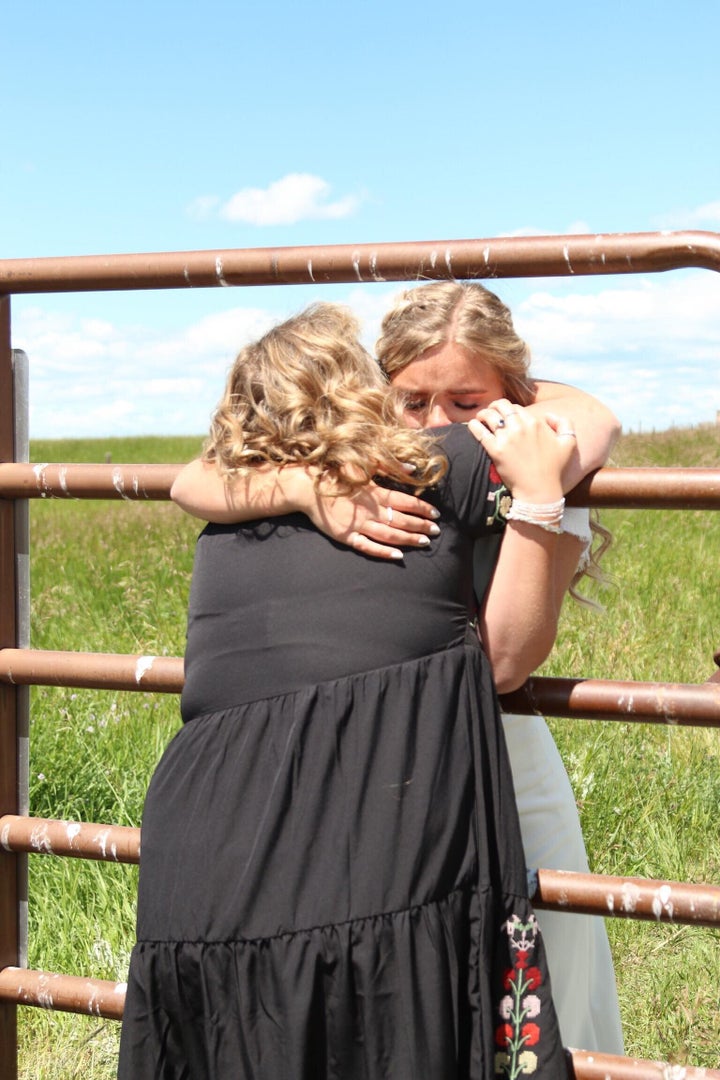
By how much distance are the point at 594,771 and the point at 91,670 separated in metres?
2.04

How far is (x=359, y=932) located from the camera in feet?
4.83

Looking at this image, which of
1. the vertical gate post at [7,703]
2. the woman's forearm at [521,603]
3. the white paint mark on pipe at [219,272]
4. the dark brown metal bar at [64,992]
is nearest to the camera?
the woman's forearm at [521,603]

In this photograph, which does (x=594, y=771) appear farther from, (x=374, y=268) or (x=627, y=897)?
(x=374, y=268)

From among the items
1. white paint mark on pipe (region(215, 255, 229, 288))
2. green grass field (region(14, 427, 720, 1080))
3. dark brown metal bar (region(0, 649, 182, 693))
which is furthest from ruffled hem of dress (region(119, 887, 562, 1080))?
green grass field (region(14, 427, 720, 1080))

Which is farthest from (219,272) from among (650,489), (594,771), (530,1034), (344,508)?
(594,771)

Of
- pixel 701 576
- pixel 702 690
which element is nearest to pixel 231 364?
pixel 702 690

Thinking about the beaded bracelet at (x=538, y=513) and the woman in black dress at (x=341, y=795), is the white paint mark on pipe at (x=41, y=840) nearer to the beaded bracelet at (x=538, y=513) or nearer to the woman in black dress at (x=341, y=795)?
the woman in black dress at (x=341, y=795)

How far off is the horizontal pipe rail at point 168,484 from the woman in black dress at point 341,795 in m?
0.10

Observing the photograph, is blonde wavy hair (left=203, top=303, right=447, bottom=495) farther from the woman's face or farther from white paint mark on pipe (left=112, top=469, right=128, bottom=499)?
white paint mark on pipe (left=112, top=469, right=128, bottom=499)

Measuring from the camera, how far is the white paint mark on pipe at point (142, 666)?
1.89 m

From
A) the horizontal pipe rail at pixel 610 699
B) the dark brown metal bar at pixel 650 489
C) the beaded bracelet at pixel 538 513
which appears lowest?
the horizontal pipe rail at pixel 610 699

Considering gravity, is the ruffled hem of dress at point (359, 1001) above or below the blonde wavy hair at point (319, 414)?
below

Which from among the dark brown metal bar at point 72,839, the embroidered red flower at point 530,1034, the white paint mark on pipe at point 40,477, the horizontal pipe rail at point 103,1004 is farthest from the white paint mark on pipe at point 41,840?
the embroidered red flower at point 530,1034

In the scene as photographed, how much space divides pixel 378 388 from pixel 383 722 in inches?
17.2
